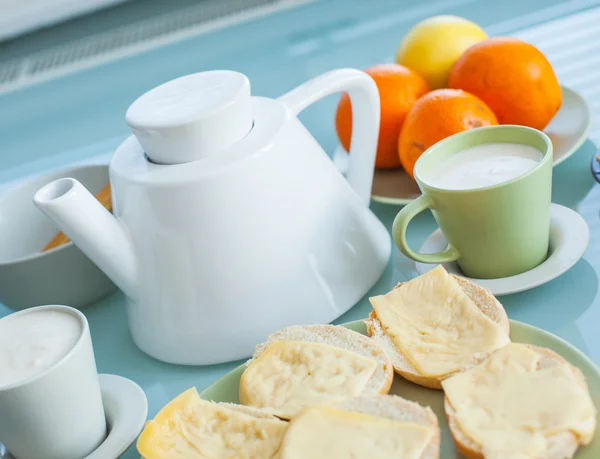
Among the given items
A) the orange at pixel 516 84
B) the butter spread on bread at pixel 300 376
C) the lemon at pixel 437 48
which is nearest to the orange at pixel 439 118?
the orange at pixel 516 84

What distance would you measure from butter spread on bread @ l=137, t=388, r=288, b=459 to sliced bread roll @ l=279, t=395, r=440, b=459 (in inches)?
1.0

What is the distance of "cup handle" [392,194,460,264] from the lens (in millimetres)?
583

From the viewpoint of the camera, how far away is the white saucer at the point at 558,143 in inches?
28.1

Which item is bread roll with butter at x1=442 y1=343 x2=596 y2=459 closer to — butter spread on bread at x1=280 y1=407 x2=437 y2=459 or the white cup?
butter spread on bread at x1=280 y1=407 x2=437 y2=459

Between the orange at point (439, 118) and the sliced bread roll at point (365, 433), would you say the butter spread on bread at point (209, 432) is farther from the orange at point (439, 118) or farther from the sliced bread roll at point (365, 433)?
the orange at point (439, 118)

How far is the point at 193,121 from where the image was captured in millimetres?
542

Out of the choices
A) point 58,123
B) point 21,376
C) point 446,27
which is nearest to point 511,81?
point 446,27

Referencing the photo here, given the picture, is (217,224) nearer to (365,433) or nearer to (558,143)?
(365,433)

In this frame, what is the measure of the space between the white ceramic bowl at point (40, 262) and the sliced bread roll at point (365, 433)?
335 mm

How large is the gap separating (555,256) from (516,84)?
0.22 m

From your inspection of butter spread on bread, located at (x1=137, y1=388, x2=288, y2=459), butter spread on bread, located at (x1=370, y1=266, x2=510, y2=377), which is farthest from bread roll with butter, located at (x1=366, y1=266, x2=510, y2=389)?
butter spread on bread, located at (x1=137, y1=388, x2=288, y2=459)

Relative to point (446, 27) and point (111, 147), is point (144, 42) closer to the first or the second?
point (111, 147)

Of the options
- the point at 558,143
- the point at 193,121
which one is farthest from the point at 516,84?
the point at 193,121

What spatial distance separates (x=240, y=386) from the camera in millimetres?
523
